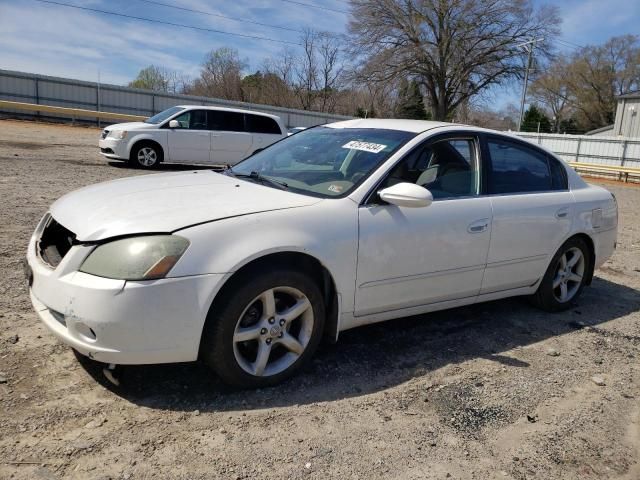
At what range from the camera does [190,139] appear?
13.2 m

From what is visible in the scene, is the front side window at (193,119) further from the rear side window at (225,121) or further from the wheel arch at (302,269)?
the wheel arch at (302,269)

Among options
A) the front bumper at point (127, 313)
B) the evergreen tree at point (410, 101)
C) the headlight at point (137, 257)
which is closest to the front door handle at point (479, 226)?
the front bumper at point (127, 313)

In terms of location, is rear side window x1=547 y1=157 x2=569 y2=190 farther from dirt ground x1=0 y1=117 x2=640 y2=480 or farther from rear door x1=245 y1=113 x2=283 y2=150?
rear door x1=245 y1=113 x2=283 y2=150

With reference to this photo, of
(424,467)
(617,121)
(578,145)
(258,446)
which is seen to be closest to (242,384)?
(258,446)

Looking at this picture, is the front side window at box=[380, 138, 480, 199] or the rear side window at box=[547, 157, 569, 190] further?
the rear side window at box=[547, 157, 569, 190]

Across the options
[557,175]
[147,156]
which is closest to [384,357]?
[557,175]

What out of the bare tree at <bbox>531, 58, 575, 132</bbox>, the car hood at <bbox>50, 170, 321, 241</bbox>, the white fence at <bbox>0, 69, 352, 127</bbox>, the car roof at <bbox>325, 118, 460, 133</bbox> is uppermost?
the bare tree at <bbox>531, 58, 575, 132</bbox>

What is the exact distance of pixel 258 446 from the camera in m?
2.62

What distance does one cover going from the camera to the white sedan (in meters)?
2.71

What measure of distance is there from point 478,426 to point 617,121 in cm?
4573

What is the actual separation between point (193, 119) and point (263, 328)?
11084 mm

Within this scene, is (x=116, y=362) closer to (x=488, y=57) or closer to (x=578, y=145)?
(x=578, y=145)

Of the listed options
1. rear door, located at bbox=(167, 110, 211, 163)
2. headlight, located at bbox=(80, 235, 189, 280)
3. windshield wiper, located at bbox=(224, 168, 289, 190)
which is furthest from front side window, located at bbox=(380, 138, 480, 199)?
rear door, located at bbox=(167, 110, 211, 163)

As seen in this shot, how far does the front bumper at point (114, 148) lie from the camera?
12586 millimetres
